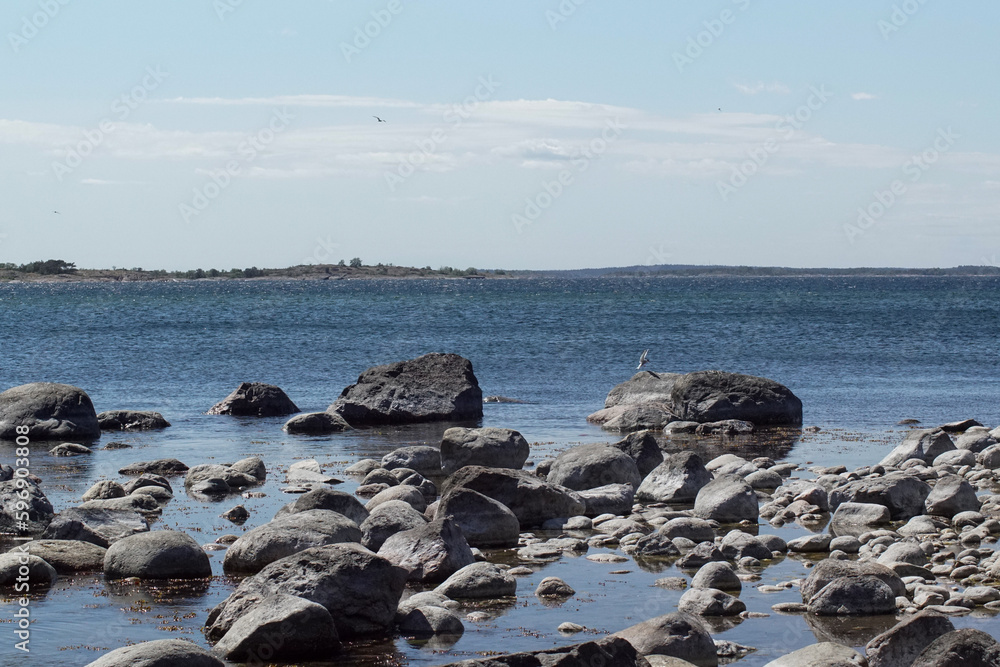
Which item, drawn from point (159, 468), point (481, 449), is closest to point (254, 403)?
point (159, 468)

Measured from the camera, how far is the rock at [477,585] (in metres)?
11.7

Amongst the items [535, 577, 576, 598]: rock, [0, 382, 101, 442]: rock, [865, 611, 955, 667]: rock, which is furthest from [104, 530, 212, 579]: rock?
[0, 382, 101, 442]: rock

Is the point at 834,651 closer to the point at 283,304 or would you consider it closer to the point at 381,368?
the point at 381,368

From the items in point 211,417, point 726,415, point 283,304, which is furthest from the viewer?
point 283,304

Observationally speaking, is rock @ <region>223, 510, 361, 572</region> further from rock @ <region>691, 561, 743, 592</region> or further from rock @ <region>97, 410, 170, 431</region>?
rock @ <region>97, 410, 170, 431</region>

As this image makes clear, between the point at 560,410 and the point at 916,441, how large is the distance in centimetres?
1259

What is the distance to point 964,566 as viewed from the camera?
12.1 meters

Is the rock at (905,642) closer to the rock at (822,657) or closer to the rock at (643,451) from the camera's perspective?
the rock at (822,657)

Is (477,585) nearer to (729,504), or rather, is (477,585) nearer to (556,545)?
(556,545)

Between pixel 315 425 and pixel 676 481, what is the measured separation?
1236 centimetres

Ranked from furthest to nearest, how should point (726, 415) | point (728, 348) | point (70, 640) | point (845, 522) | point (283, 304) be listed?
point (283, 304) → point (728, 348) → point (726, 415) → point (845, 522) → point (70, 640)

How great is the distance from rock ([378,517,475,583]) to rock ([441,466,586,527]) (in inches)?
101

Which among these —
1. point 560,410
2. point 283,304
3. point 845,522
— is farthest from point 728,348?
point 283,304

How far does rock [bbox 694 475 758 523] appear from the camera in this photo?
15.6 m
